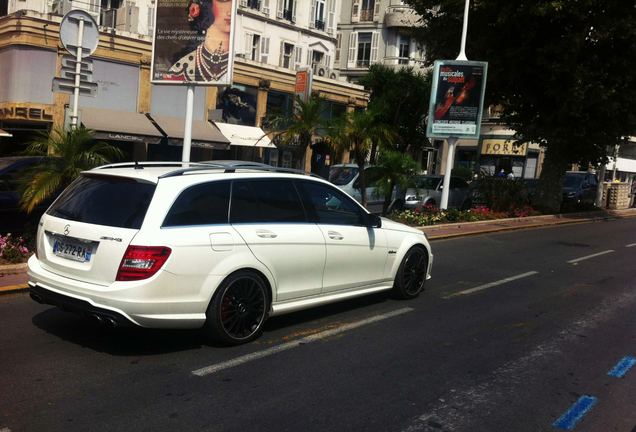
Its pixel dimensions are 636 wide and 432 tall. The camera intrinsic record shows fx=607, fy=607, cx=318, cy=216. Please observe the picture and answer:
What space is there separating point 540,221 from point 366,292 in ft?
52.4

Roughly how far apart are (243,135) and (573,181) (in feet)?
56.5

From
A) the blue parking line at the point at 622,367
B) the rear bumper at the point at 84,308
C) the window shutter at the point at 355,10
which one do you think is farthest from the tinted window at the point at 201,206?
the window shutter at the point at 355,10

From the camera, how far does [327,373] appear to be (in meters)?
5.02

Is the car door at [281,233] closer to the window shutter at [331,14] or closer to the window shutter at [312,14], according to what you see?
the window shutter at [312,14]

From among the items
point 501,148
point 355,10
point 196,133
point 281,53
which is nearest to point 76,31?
point 196,133

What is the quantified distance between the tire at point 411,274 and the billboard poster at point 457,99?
11186mm

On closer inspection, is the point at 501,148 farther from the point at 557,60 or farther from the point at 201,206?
the point at 201,206

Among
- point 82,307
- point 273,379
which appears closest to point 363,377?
point 273,379

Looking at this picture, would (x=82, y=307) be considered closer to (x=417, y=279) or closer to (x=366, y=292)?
(x=366, y=292)

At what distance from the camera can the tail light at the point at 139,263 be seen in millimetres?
4883

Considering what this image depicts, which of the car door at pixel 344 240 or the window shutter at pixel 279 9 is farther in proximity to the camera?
the window shutter at pixel 279 9

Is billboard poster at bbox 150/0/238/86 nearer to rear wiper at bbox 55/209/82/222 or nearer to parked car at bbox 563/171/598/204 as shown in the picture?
rear wiper at bbox 55/209/82/222

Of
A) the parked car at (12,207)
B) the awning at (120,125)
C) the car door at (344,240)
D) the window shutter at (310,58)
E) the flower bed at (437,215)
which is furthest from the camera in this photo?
the window shutter at (310,58)

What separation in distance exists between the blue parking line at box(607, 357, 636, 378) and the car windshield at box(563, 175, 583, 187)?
27.5 meters
